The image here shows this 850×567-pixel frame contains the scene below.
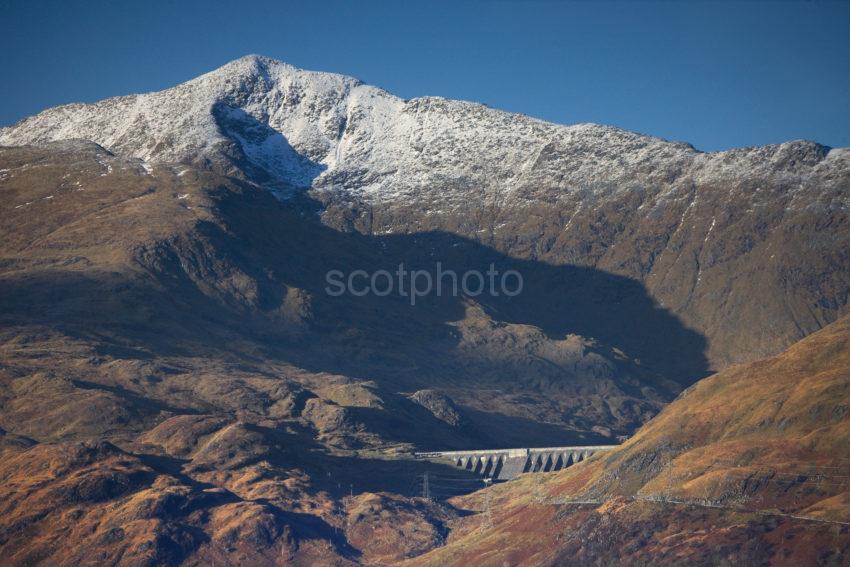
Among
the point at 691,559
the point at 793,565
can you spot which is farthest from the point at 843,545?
the point at 691,559

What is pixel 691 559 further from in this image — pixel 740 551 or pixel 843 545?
pixel 843 545

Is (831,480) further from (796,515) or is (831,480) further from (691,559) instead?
(691,559)

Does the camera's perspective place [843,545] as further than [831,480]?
No

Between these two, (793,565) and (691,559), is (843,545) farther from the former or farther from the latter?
(691,559)

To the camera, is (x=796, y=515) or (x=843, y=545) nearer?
(x=843, y=545)

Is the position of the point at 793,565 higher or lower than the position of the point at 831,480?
lower

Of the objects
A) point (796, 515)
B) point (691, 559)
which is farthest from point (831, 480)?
point (691, 559)

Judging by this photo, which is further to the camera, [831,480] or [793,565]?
[831,480]
